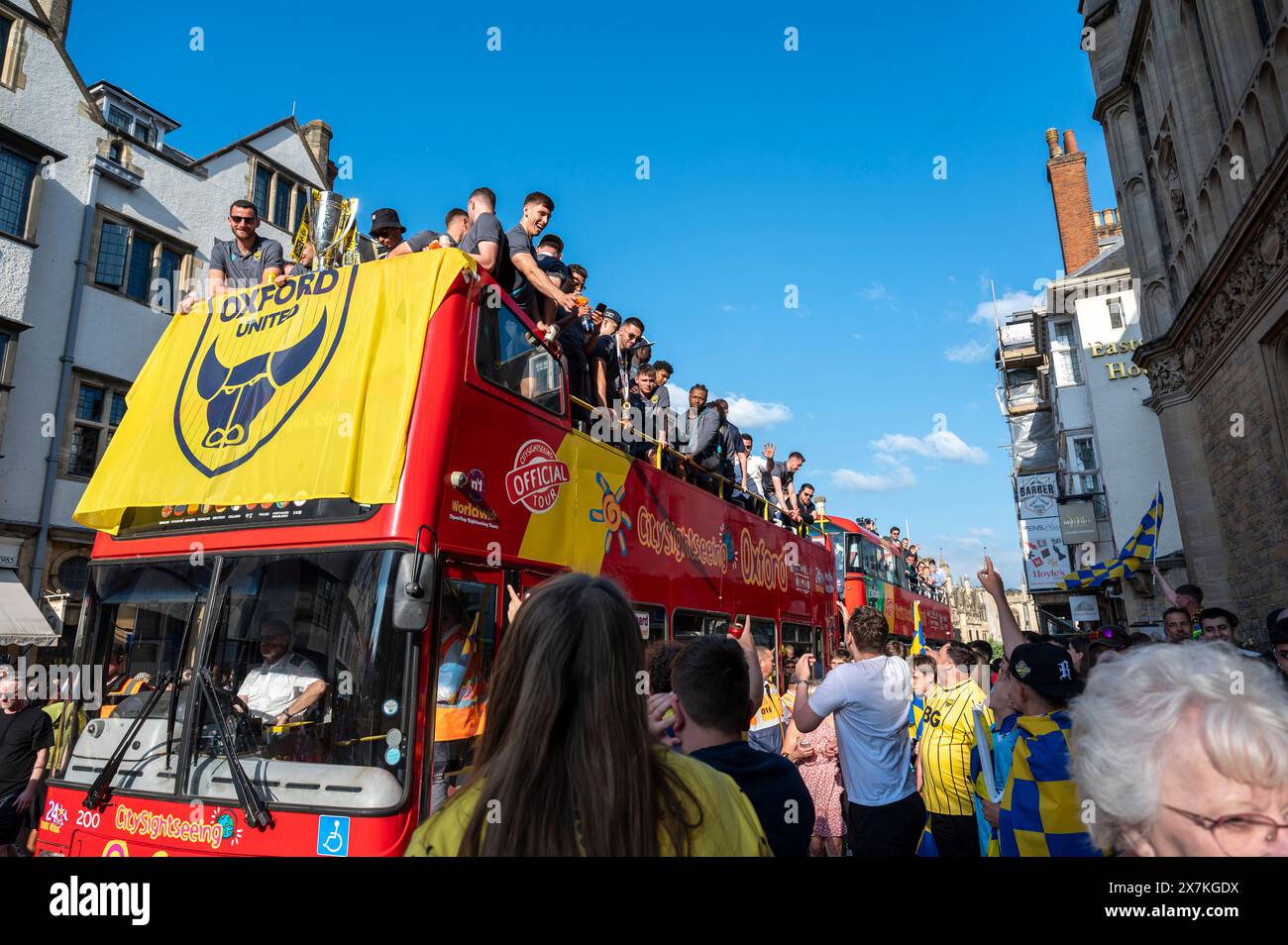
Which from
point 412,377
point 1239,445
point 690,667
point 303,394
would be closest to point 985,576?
point 690,667

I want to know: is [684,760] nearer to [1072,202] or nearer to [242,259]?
[242,259]

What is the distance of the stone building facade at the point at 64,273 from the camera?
A: 13.2m

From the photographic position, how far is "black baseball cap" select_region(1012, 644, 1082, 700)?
3.10 meters

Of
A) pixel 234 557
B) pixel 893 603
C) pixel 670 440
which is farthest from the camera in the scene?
pixel 893 603

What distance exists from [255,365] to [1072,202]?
35260mm

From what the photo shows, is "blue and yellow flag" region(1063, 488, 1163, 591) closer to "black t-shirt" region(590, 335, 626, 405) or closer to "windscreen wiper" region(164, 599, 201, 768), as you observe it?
"black t-shirt" region(590, 335, 626, 405)

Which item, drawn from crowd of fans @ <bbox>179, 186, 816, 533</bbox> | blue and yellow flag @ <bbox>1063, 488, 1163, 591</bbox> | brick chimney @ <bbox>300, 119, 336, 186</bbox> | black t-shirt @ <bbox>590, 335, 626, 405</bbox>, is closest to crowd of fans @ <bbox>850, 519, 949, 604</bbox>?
blue and yellow flag @ <bbox>1063, 488, 1163, 591</bbox>

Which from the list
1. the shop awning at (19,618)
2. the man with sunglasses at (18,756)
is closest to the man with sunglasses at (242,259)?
the man with sunglasses at (18,756)

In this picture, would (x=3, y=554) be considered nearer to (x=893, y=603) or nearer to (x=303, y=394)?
(x=303, y=394)

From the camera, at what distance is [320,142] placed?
21.4m

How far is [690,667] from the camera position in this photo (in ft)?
9.25

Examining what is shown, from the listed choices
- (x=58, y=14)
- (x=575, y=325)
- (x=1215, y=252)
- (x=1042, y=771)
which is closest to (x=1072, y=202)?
(x=1215, y=252)

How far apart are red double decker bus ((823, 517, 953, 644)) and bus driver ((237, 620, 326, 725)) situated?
40.1ft
